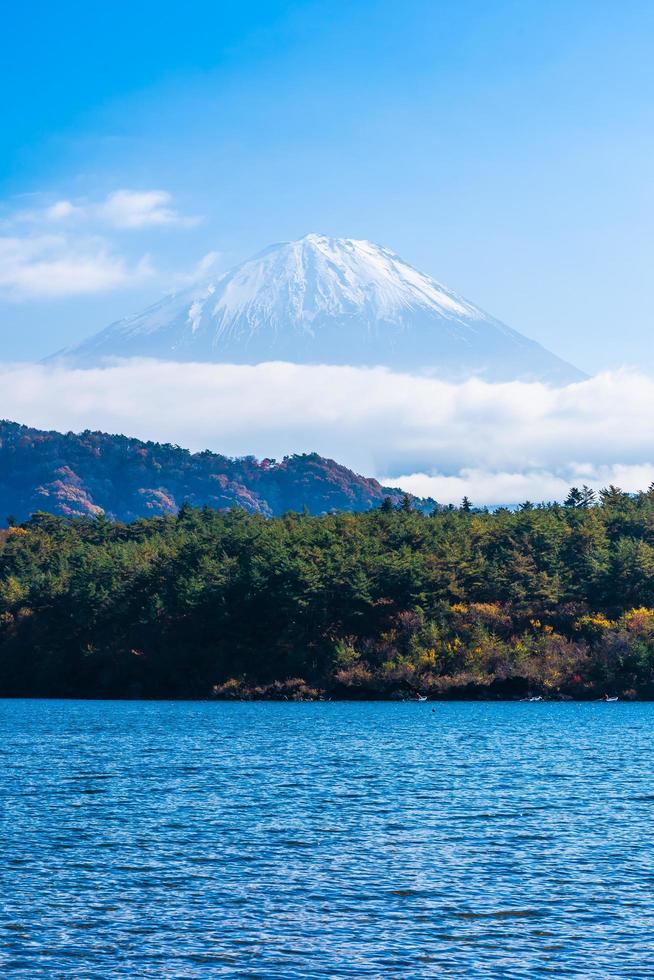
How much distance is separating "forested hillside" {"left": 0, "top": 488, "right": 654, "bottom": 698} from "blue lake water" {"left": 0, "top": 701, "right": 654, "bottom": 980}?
164 feet

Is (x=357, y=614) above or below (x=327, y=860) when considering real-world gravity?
above

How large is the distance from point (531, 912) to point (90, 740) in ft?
157

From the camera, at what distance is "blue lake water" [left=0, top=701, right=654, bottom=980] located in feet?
79.1

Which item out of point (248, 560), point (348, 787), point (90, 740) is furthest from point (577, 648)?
point (348, 787)

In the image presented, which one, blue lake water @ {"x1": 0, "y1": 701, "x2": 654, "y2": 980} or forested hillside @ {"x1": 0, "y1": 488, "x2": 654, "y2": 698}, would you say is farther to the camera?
forested hillside @ {"x1": 0, "y1": 488, "x2": 654, "y2": 698}

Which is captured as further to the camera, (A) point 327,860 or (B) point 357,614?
(B) point 357,614

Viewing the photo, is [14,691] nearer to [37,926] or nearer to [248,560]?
[248,560]

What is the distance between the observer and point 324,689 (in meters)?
120

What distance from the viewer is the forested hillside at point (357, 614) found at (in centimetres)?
11669

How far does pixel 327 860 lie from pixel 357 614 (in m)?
88.8

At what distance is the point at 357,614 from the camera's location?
12206cm

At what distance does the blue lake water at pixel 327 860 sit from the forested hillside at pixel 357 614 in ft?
164

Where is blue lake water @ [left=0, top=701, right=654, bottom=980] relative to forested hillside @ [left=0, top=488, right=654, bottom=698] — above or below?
below

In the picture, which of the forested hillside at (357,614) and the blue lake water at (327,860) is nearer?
the blue lake water at (327,860)
